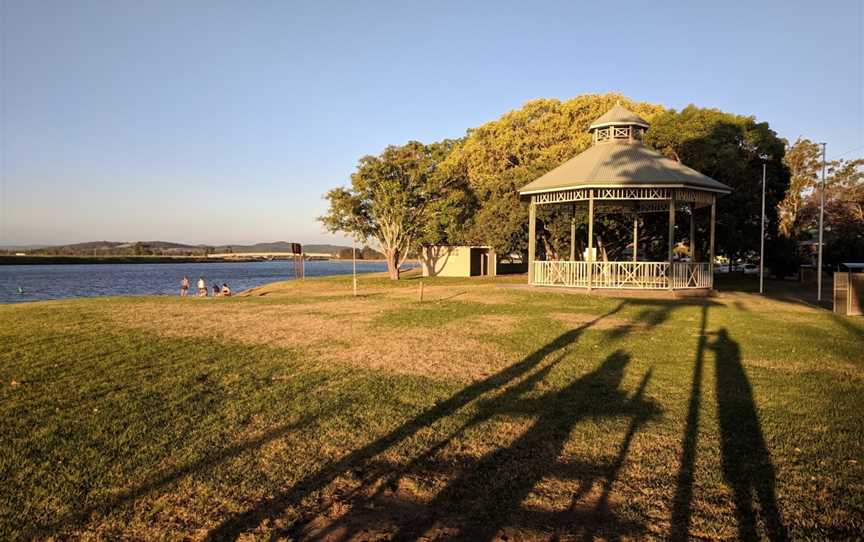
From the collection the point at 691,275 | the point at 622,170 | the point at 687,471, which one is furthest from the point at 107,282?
the point at 687,471

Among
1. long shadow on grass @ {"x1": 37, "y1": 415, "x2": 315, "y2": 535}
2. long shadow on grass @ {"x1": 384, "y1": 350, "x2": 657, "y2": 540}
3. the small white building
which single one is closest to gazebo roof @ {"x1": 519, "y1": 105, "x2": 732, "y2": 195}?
long shadow on grass @ {"x1": 384, "y1": 350, "x2": 657, "y2": 540}

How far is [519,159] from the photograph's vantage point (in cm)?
3328

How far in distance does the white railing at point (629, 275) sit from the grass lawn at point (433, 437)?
820 centimetres

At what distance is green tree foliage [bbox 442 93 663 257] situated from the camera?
92.4 feet

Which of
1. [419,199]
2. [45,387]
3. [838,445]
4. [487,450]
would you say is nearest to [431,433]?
[487,450]

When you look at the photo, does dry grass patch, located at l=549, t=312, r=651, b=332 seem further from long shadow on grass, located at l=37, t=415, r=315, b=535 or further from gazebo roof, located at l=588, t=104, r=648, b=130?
gazebo roof, located at l=588, t=104, r=648, b=130

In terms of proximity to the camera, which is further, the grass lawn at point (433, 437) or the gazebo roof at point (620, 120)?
the gazebo roof at point (620, 120)

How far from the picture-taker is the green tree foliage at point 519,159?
1109 inches

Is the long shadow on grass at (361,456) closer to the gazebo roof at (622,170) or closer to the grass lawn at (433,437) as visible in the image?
the grass lawn at (433,437)

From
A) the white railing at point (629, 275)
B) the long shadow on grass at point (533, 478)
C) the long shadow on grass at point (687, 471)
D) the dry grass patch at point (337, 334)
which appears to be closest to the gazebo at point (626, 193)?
the white railing at point (629, 275)

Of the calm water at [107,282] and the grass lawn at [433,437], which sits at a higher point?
the grass lawn at [433,437]

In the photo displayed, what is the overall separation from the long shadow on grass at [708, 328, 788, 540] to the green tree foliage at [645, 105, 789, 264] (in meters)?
20.3

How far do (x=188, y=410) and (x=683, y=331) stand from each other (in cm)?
943

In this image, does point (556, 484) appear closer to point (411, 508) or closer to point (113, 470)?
point (411, 508)
